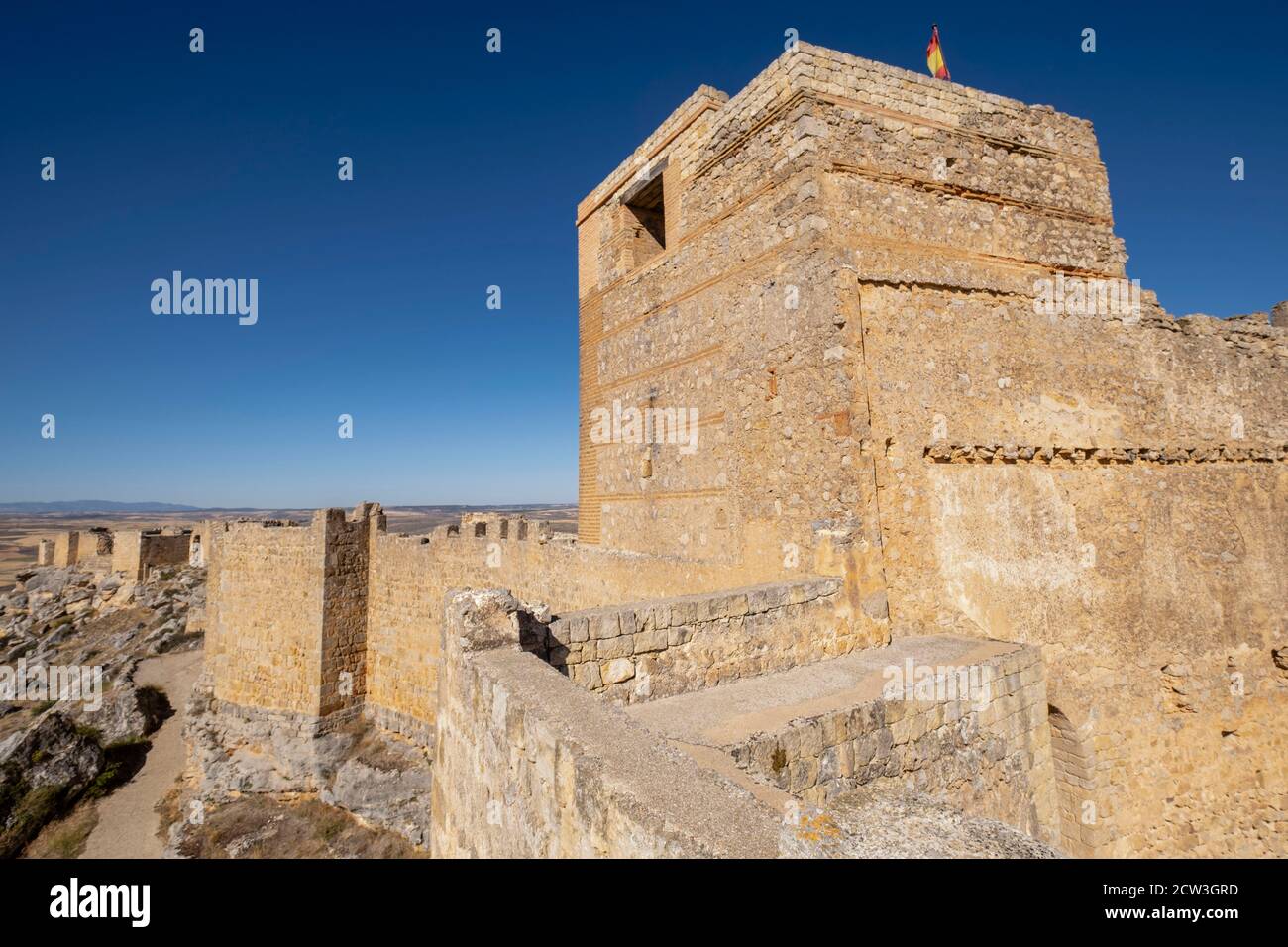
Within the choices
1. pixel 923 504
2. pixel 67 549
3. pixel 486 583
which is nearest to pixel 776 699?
pixel 923 504

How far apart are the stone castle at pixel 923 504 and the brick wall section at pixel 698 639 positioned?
0.02 m

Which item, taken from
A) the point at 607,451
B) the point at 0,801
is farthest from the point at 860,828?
the point at 0,801

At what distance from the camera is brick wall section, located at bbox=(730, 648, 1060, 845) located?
3.66 m

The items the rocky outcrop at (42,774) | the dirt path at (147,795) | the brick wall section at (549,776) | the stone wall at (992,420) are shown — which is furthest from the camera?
the rocky outcrop at (42,774)

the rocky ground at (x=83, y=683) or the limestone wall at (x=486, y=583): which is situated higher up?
the limestone wall at (x=486, y=583)

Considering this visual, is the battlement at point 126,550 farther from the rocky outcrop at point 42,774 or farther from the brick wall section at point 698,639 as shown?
the brick wall section at point 698,639

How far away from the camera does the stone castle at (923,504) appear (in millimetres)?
4441

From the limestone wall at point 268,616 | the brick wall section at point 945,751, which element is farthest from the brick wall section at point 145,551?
the brick wall section at point 945,751

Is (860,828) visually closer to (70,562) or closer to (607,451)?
(607,451)

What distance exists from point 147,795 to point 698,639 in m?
17.6

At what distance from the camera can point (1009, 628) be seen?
600 cm

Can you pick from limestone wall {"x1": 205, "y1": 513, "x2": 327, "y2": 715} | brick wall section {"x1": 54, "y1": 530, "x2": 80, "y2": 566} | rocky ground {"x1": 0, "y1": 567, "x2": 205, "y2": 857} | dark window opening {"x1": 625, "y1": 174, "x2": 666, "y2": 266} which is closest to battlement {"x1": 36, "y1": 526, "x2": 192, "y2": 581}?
brick wall section {"x1": 54, "y1": 530, "x2": 80, "y2": 566}

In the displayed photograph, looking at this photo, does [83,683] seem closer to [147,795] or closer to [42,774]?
[42,774]
